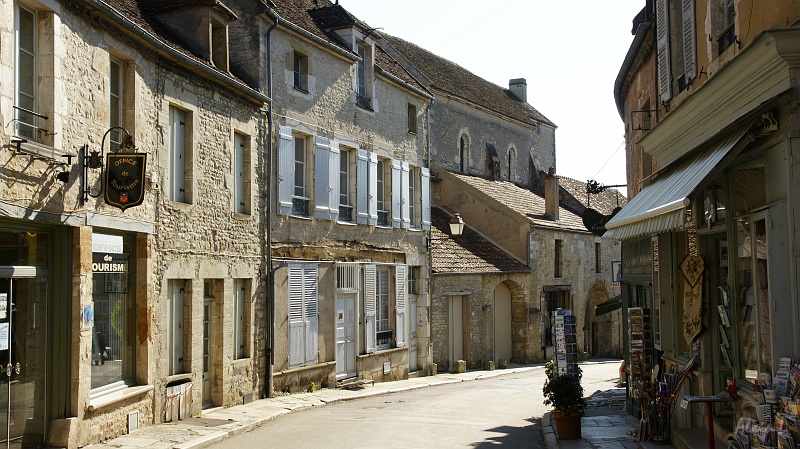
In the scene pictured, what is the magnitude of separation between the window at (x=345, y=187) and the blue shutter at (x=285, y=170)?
2452mm

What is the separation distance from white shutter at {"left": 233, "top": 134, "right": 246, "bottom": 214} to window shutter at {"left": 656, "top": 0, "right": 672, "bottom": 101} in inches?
285

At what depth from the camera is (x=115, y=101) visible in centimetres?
1127

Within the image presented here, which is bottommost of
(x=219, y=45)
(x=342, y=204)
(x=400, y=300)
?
(x=400, y=300)

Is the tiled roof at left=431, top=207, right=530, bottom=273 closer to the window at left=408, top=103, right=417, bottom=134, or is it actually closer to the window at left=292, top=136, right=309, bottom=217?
the window at left=408, top=103, right=417, bottom=134

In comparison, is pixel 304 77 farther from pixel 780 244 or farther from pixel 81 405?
pixel 780 244

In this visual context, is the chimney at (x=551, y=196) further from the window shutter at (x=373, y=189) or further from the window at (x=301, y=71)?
the window at (x=301, y=71)

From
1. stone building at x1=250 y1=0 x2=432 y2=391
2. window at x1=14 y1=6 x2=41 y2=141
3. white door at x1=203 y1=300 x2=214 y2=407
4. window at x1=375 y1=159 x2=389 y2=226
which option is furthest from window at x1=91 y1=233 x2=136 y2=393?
window at x1=375 y1=159 x2=389 y2=226

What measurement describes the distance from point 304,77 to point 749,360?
38.9 feet

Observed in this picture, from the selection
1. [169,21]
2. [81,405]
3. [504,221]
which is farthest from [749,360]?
[504,221]

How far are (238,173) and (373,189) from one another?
5577 mm

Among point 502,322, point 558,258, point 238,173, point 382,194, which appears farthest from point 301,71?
point 558,258

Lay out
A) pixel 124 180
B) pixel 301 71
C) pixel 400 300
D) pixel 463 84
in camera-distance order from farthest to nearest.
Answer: pixel 463 84
pixel 400 300
pixel 301 71
pixel 124 180

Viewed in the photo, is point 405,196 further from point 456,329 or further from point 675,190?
point 675,190

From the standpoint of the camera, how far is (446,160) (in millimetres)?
31797
